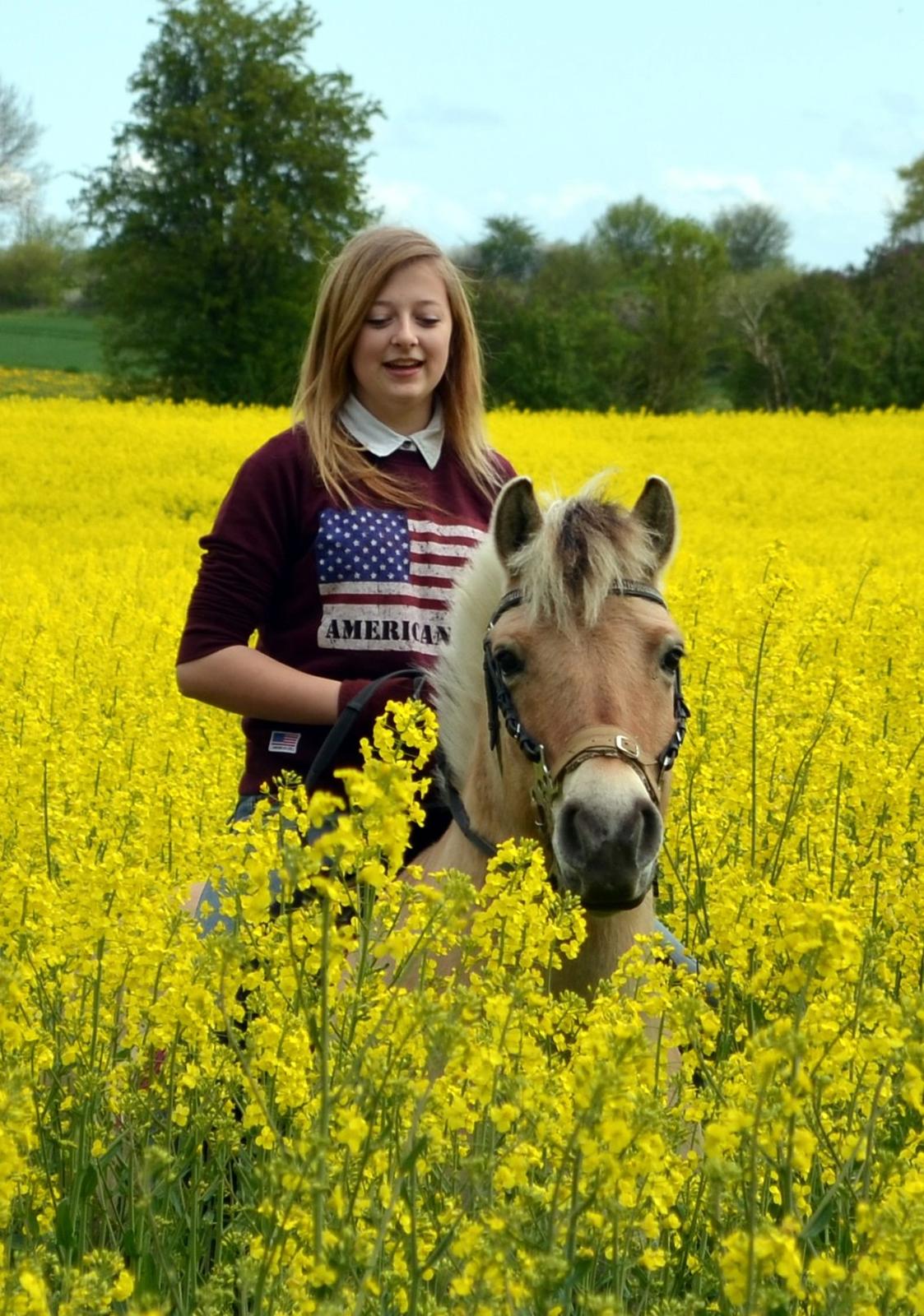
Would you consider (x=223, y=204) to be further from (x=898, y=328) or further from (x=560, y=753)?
(x=560, y=753)

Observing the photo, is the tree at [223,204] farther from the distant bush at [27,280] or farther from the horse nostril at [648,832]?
the horse nostril at [648,832]

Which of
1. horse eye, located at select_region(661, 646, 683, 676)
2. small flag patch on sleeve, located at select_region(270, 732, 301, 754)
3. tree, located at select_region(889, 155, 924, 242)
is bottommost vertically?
small flag patch on sleeve, located at select_region(270, 732, 301, 754)

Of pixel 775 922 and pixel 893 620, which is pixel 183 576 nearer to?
pixel 893 620

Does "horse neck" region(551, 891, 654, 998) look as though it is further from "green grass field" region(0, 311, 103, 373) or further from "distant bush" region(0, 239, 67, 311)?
"distant bush" region(0, 239, 67, 311)

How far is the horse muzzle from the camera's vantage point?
107 inches

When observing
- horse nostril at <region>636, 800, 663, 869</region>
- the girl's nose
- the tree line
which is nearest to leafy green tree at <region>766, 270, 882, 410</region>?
the tree line

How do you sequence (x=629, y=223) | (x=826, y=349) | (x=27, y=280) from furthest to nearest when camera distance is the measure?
(x=629, y=223) < (x=27, y=280) < (x=826, y=349)

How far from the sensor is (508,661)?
3.21m

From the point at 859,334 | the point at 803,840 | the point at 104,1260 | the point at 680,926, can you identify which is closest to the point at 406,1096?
the point at 104,1260

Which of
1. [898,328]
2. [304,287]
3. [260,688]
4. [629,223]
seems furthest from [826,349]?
[629,223]

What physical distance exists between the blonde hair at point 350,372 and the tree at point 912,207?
70374mm

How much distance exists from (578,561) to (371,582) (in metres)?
0.93

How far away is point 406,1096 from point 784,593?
2.94m

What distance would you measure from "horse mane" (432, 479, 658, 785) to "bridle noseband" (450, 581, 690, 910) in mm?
56
